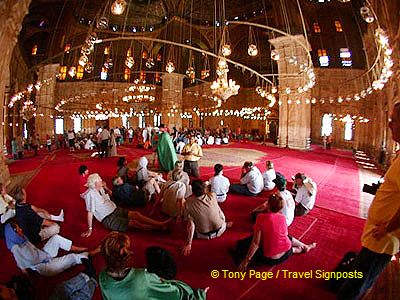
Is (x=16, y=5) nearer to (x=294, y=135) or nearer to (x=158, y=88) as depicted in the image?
(x=294, y=135)

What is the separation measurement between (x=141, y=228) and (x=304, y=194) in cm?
284

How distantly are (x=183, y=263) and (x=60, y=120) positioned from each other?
86.0 ft

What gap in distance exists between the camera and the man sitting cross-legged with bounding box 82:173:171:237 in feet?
13.4

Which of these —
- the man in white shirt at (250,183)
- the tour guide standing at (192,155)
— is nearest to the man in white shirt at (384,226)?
the man in white shirt at (250,183)

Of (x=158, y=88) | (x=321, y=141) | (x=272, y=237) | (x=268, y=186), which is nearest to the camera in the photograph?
(x=272, y=237)

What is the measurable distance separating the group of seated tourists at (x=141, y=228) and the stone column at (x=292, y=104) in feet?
38.7

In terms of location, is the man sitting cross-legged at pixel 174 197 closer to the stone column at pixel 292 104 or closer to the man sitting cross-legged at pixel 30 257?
the man sitting cross-legged at pixel 30 257

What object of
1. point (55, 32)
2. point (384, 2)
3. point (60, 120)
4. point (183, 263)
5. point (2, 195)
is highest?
point (55, 32)

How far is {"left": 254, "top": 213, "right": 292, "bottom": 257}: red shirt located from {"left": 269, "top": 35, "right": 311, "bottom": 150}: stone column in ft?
43.4

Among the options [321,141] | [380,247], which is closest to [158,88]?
[321,141]

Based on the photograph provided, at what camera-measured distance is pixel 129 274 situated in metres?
1.84

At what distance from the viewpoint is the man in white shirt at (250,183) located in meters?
5.95

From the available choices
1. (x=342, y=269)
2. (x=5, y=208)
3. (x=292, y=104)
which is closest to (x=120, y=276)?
(x=342, y=269)

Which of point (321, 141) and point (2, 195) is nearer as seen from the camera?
point (2, 195)
